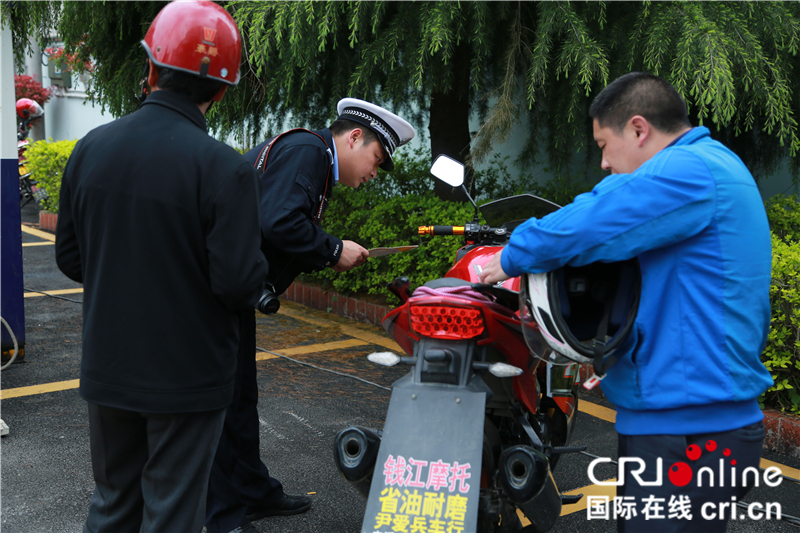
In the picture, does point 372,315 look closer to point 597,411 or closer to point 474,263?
point 597,411

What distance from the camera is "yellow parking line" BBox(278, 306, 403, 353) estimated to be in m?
6.36

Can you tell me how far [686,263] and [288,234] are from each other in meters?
1.59

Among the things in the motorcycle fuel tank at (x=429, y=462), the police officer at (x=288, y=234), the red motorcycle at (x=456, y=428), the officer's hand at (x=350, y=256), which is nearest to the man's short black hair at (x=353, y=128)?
the police officer at (x=288, y=234)

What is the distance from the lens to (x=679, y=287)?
198cm

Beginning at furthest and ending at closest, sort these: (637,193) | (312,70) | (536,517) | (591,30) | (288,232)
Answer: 1. (312,70)
2. (591,30)
3. (288,232)
4. (536,517)
5. (637,193)

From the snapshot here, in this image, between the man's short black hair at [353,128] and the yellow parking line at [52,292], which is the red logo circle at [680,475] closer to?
the man's short black hair at [353,128]

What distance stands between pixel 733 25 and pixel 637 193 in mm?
3629

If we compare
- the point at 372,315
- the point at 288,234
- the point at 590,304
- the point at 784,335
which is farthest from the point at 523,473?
the point at 372,315

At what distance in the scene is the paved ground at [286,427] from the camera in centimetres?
338

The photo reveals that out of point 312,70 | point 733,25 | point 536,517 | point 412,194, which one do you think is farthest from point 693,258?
point 412,194

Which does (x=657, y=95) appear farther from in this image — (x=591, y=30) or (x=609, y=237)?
(x=591, y=30)

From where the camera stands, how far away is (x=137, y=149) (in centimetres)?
200

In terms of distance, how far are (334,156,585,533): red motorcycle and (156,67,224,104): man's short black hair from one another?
891 mm

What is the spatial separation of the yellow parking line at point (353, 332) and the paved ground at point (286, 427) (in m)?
0.01
